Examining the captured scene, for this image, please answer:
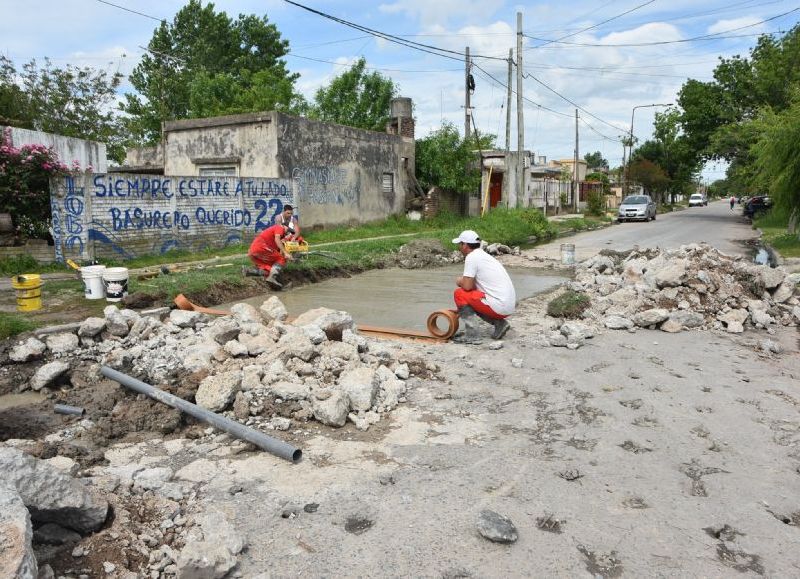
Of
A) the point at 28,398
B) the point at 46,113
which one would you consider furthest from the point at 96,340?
the point at 46,113

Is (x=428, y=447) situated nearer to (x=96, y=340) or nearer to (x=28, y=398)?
(x=28, y=398)

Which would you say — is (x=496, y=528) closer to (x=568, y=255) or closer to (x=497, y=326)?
(x=497, y=326)

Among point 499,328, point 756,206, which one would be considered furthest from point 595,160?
point 499,328

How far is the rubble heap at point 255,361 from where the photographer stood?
5.12 metres

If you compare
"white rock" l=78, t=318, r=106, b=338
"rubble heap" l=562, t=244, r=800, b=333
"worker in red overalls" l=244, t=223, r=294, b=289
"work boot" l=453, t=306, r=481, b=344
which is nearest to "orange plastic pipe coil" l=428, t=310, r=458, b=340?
"work boot" l=453, t=306, r=481, b=344

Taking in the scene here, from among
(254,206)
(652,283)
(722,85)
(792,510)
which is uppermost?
(722,85)

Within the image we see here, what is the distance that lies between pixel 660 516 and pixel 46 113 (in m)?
30.2

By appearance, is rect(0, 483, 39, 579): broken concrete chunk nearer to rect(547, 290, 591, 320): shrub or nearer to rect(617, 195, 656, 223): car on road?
rect(547, 290, 591, 320): shrub

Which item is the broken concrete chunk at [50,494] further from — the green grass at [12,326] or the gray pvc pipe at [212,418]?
the green grass at [12,326]

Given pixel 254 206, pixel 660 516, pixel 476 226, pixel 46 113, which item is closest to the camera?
pixel 660 516

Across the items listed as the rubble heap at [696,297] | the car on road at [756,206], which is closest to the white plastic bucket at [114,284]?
the rubble heap at [696,297]

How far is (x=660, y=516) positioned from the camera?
11.8ft

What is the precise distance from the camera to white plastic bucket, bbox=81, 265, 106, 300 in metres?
9.19

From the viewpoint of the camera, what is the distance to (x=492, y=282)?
7.30m
